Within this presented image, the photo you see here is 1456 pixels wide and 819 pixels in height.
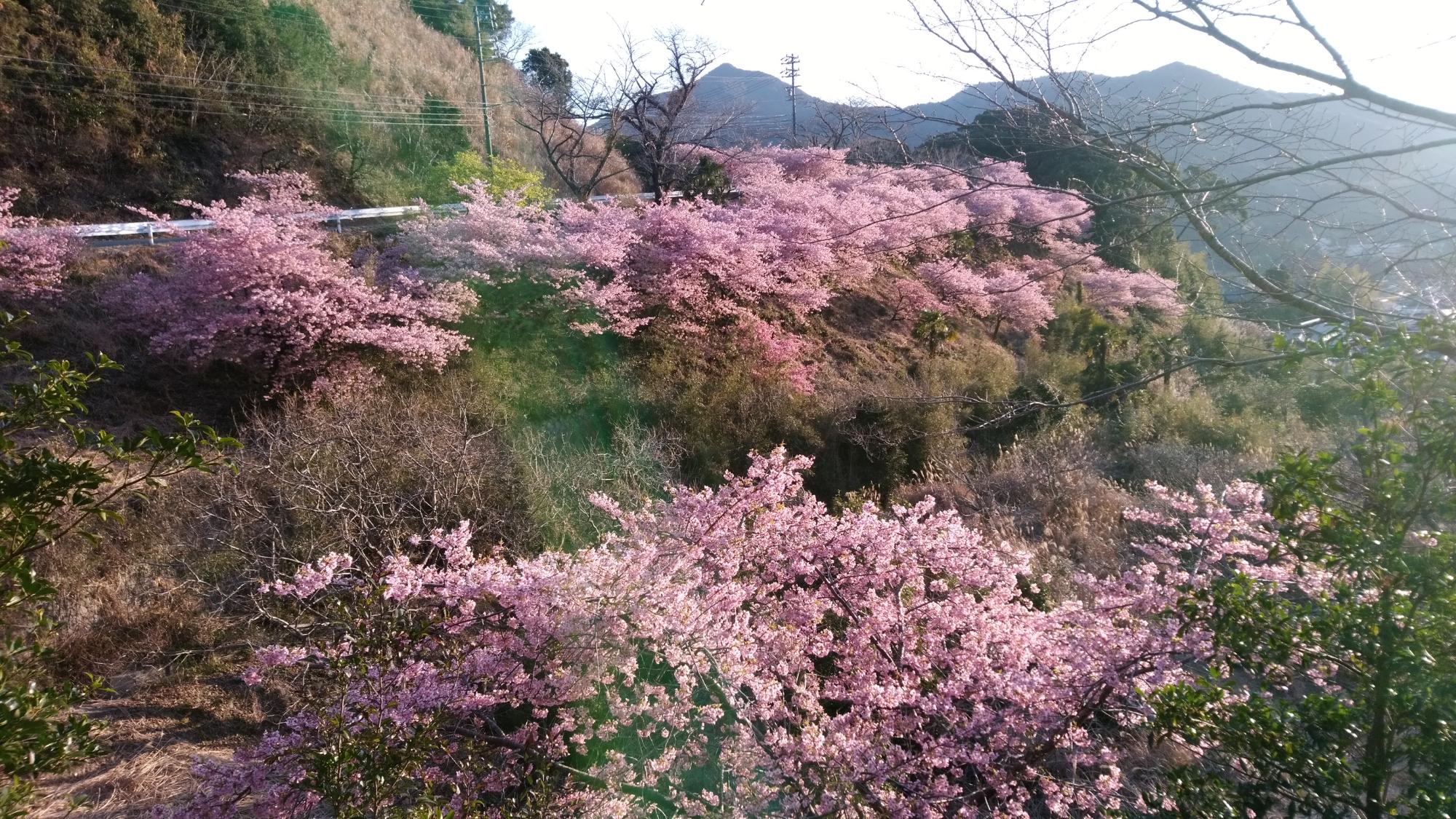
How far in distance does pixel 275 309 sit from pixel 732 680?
738 centimetres

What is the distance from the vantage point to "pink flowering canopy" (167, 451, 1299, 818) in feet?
8.16

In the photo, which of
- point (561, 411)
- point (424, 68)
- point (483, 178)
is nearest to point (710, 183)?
point (483, 178)

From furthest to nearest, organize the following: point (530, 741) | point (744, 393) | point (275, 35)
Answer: point (275, 35) < point (744, 393) < point (530, 741)

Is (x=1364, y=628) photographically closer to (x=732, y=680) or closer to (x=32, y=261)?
(x=732, y=680)

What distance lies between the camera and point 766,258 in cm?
1225

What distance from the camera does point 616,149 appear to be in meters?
25.5

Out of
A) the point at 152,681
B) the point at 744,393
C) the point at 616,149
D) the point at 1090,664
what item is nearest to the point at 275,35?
the point at 616,149

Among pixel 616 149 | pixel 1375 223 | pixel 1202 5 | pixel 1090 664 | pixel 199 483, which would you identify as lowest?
pixel 199 483

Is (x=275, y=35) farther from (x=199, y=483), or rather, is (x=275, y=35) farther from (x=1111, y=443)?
(x=1111, y=443)

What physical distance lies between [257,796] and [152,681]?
2.68m

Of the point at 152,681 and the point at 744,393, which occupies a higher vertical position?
the point at 744,393

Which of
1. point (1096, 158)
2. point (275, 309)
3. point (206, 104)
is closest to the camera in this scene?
point (1096, 158)

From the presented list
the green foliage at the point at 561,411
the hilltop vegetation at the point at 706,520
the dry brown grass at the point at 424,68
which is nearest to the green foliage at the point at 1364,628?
the hilltop vegetation at the point at 706,520

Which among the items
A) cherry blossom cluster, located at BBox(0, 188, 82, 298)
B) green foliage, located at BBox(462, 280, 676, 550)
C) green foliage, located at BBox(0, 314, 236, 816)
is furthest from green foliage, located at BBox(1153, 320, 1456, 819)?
cherry blossom cluster, located at BBox(0, 188, 82, 298)
